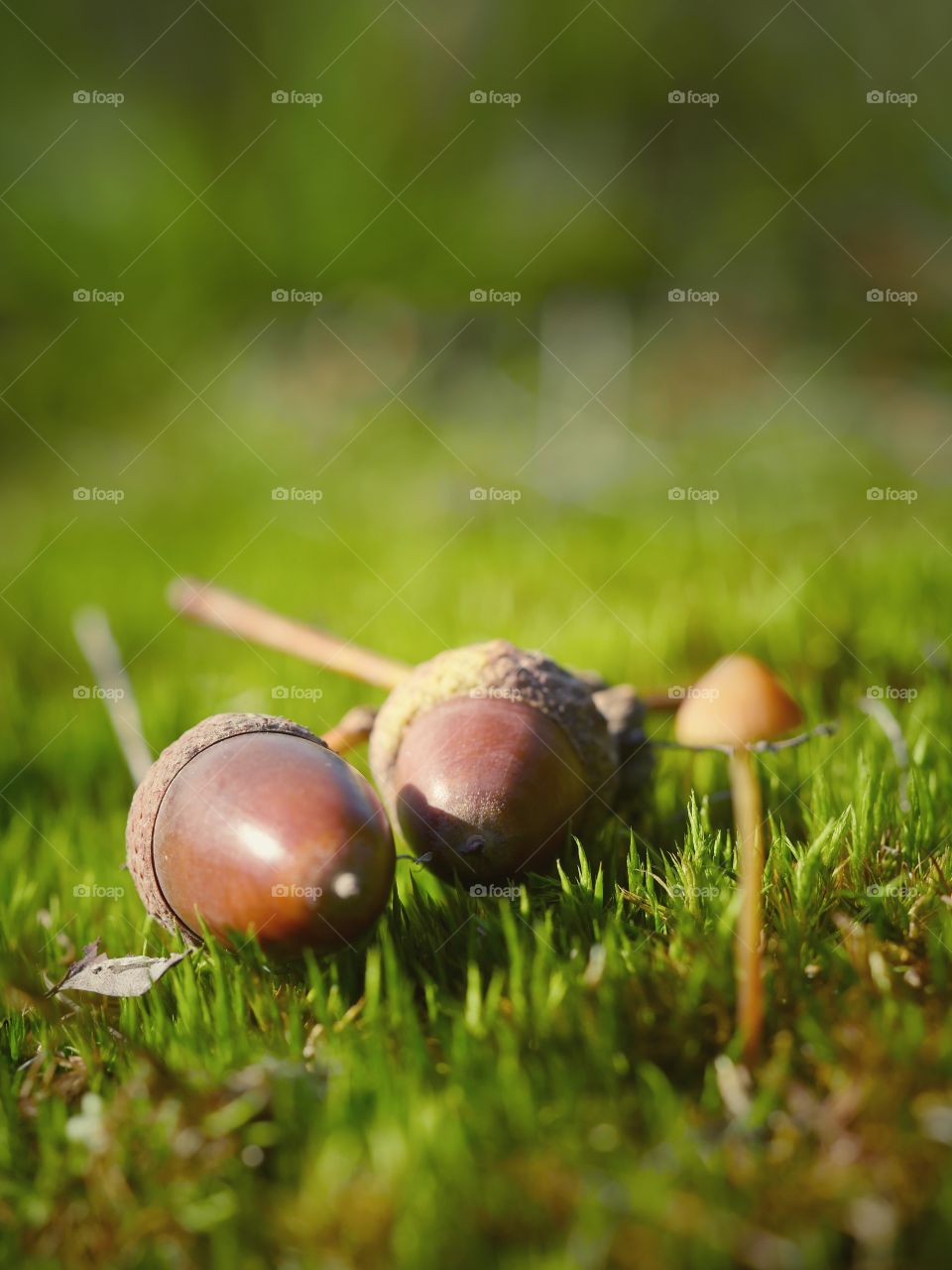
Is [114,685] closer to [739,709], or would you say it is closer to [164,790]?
[164,790]

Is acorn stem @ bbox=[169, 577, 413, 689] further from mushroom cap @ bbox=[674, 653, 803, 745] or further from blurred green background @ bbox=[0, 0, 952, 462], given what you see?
blurred green background @ bbox=[0, 0, 952, 462]

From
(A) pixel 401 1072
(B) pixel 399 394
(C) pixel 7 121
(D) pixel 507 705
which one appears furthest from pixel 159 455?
(A) pixel 401 1072

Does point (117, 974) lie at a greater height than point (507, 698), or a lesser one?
lesser

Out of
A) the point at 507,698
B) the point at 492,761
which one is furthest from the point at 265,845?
the point at 507,698

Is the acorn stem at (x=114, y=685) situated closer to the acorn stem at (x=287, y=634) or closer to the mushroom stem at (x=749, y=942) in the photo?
the acorn stem at (x=287, y=634)

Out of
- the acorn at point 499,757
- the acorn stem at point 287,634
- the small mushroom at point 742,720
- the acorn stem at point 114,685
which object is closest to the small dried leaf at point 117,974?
the acorn at point 499,757

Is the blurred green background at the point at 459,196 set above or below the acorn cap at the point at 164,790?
above

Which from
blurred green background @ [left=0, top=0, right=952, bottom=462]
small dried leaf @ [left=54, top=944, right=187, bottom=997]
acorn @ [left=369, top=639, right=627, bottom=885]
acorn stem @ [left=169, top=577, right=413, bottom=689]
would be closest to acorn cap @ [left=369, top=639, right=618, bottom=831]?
acorn @ [left=369, top=639, right=627, bottom=885]
